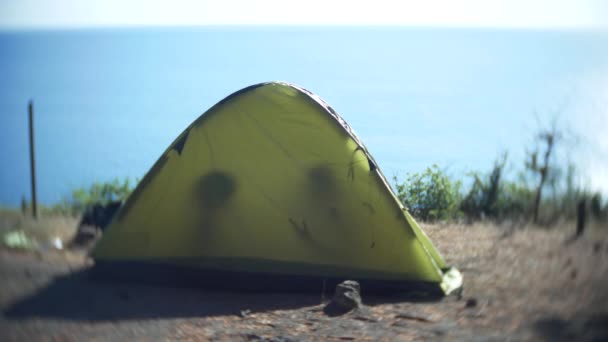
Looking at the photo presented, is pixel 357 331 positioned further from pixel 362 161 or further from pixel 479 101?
pixel 479 101

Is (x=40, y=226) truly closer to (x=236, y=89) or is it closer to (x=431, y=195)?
(x=236, y=89)

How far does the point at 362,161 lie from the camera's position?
5754mm

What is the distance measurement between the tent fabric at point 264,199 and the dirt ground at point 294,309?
15.6 inches

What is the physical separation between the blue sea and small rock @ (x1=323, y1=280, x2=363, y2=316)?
203cm

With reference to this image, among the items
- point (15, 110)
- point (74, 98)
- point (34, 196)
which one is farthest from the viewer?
point (74, 98)

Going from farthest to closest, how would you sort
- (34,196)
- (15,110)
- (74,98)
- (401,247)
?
(74,98) < (15,110) < (34,196) < (401,247)

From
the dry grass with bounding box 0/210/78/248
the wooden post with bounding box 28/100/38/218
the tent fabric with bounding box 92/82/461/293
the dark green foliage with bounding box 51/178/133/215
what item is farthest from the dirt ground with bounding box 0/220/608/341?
the dark green foliage with bounding box 51/178/133/215

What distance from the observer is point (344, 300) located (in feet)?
16.8

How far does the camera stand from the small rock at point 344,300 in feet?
16.8

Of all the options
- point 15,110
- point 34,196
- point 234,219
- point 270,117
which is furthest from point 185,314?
point 15,110

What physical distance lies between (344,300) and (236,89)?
8.54 feet

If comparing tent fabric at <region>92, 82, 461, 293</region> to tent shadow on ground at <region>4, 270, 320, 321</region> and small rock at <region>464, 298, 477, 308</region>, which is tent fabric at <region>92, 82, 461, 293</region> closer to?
tent shadow on ground at <region>4, 270, 320, 321</region>

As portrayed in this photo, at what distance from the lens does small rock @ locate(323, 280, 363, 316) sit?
5113 millimetres

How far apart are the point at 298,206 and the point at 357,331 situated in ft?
5.33
